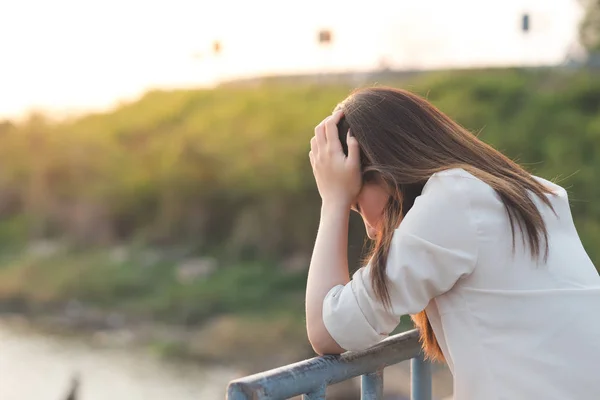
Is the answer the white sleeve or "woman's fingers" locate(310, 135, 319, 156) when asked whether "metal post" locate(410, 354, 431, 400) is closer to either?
the white sleeve

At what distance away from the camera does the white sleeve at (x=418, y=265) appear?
964 mm

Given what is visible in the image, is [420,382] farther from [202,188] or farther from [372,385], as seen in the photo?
[202,188]

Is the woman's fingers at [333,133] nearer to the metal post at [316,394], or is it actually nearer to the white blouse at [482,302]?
the white blouse at [482,302]

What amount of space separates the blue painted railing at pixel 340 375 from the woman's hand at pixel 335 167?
0.21 meters

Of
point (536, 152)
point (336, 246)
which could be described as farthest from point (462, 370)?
point (536, 152)

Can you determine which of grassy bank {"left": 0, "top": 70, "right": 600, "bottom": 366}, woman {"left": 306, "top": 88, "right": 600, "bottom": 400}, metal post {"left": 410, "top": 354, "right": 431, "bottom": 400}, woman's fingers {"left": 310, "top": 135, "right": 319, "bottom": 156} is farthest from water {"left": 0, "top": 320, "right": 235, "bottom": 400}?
woman {"left": 306, "top": 88, "right": 600, "bottom": 400}

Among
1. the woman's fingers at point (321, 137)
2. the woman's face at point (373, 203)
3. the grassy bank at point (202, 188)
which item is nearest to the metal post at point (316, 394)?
the woman's face at point (373, 203)

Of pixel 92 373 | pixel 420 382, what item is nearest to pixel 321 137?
pixel 420 382

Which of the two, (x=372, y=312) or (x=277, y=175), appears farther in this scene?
(x=277, y=175)

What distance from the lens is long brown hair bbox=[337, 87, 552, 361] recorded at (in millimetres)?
1028

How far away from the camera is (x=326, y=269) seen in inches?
42.7

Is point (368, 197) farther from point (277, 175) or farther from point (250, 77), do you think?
point (250, 77)

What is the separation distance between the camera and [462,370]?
3.26 feet

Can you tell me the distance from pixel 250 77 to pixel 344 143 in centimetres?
1551
